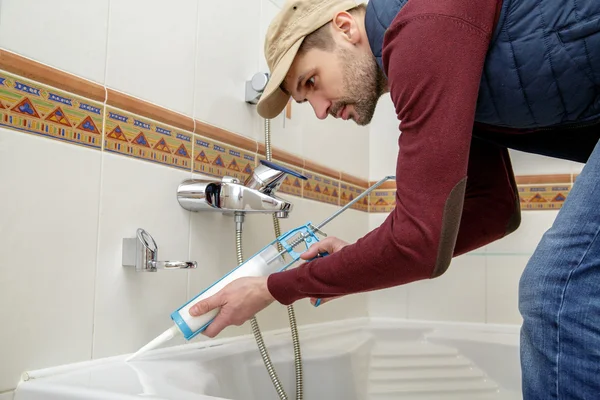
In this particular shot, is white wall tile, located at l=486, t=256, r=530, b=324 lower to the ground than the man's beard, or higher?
lower

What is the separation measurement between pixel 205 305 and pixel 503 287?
1184mm

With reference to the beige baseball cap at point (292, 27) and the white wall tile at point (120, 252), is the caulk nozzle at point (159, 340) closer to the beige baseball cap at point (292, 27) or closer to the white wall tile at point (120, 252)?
the white wall tile at point (120, 252)

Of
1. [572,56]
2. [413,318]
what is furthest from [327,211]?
[572,56]

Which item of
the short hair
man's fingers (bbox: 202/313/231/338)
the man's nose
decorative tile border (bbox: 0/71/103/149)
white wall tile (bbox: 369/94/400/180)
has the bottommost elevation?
man's fingers (bbox: 202/313/231/338)

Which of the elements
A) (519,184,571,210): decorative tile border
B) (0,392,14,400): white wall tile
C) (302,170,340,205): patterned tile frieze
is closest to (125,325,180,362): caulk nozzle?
(0,392,14,400): white wall tile

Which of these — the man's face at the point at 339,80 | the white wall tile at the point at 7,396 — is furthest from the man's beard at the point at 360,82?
the white wall tile at the point at 7,396

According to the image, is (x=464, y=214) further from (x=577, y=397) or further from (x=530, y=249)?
(x=530, y=249)

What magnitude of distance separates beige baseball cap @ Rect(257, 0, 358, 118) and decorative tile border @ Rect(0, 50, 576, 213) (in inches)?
9.9

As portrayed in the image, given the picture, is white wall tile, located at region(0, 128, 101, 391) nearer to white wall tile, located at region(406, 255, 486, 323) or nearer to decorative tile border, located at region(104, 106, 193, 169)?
decorative tile border, located at region(104, 106, 193, 169)

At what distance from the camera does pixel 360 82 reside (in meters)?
0.98

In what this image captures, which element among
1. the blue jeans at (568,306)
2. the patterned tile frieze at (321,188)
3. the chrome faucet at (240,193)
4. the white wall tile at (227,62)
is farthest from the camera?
the patterned tile frieze at (321,188)

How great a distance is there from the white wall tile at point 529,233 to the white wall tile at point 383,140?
45 cm

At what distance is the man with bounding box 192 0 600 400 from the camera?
63 centimetres

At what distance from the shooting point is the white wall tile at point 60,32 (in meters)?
0.87
